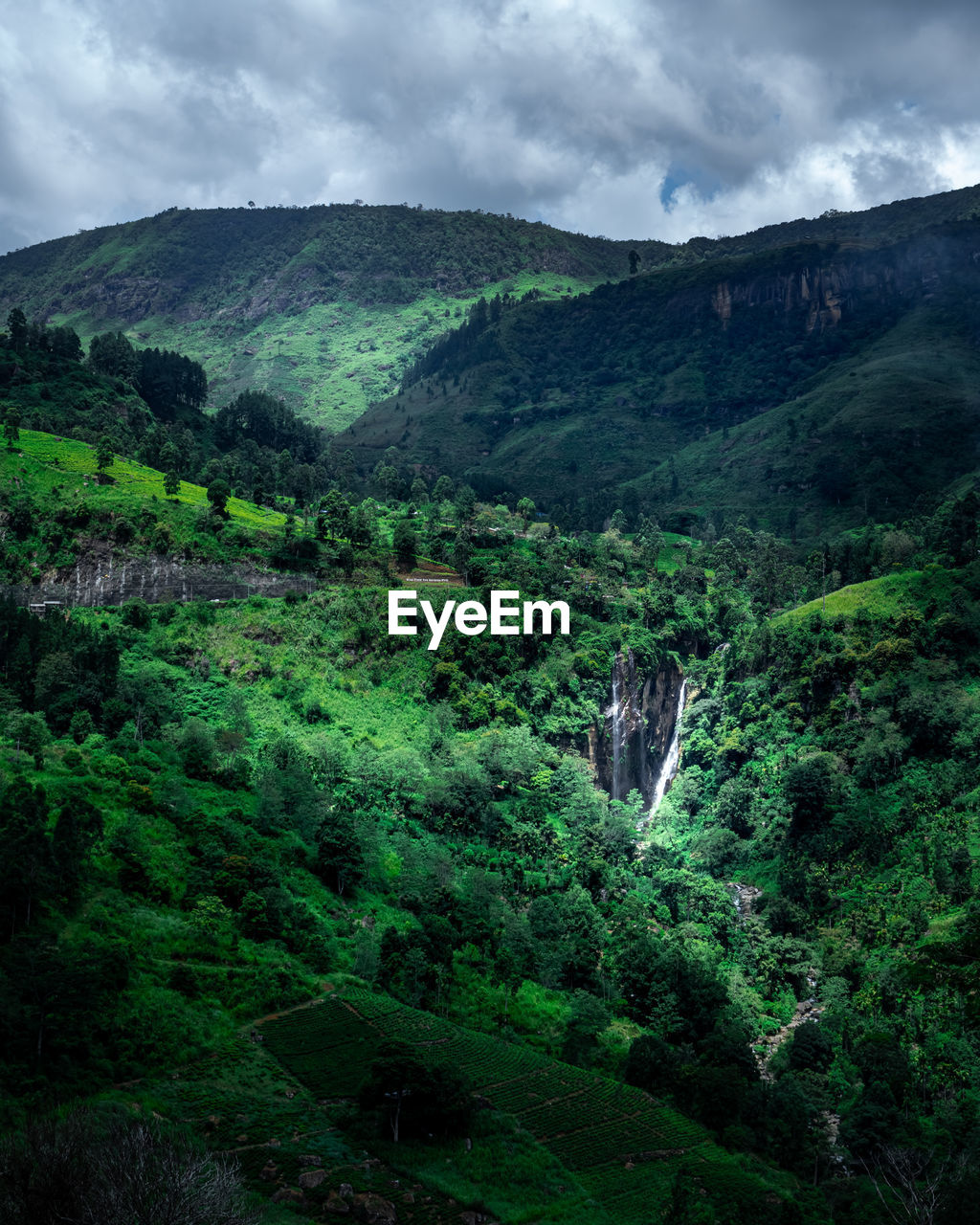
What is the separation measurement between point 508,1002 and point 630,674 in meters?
50.1

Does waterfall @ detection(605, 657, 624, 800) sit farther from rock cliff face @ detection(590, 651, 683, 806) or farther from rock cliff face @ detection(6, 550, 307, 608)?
rock cliff face @ detection(6, 550, 307, 608)

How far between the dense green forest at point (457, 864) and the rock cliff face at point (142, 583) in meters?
0.83

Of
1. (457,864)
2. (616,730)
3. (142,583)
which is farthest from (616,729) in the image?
(142,583)

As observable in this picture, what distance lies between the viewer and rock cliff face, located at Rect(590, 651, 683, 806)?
10300cm

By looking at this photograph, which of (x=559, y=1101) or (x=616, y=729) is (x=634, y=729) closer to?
(x=616, y=729)

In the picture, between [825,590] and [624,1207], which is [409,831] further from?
[825,590]

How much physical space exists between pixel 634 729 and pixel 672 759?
990cm

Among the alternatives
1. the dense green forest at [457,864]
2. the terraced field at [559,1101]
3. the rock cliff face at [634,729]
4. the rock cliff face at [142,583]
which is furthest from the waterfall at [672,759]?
the terraced field at [559,1101]

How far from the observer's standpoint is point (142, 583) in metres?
95.7

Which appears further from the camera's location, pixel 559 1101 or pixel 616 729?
pixel 616 729

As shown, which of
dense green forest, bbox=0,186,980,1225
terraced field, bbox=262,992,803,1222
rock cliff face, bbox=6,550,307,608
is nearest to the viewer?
dense green forest, bbox=0,186,980,1225

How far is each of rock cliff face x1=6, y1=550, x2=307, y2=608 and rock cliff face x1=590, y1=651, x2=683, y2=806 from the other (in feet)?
112

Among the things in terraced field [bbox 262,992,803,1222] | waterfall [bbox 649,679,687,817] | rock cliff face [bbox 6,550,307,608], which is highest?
rock cliff face [bbox 6,550,307,608]

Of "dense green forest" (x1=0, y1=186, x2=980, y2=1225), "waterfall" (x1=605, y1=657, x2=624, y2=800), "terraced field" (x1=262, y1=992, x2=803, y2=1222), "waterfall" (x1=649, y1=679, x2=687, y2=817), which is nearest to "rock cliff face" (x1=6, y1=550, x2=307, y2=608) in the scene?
"dense green forest" (x1=0, y1=186, x2=980, y2=1225)
